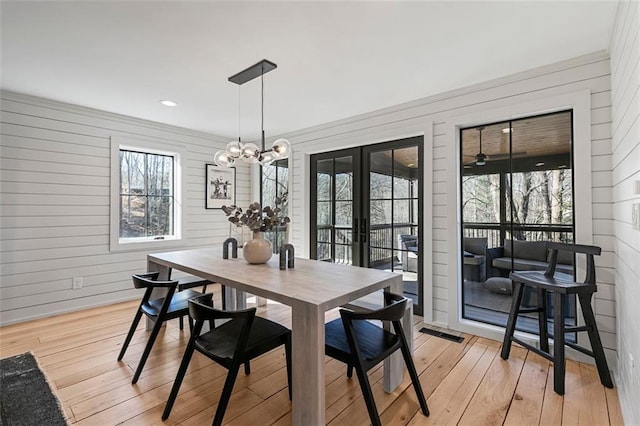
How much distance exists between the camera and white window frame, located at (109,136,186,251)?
388 centimetres

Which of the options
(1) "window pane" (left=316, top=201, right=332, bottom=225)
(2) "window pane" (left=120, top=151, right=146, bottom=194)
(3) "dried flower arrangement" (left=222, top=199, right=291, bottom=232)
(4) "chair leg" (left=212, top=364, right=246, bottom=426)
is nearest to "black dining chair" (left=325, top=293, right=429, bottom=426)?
(4) "chair leg" (left=212, top=364, right=246, bottom=426)

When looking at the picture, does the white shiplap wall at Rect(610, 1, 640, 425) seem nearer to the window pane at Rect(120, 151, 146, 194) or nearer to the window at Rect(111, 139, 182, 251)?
the window at Rect(111, 139, 182, 251)

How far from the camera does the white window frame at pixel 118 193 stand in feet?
12.7

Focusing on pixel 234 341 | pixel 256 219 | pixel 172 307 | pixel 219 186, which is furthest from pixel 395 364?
pixel 219 186

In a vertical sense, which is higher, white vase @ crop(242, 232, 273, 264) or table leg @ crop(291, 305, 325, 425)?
white vase @ crop(242, 232, 273, 264)

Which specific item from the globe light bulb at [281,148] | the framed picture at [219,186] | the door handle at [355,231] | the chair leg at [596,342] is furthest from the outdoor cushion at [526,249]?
the framed picture at [219,186]

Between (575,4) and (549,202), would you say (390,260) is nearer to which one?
(549,202)

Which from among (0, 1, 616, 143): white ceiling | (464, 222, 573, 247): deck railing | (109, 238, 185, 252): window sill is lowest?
(109, 238, 185, 252): window sill

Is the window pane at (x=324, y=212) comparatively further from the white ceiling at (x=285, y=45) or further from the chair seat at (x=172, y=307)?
the chair seat at (x=172, y=307)

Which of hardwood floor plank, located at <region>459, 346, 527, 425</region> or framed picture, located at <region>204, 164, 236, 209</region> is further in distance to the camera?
framed picture, located at <region>204, 164, 236, 209</region>

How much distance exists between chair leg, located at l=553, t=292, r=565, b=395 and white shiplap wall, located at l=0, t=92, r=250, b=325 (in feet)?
14.7

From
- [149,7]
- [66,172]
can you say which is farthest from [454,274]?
[66,172]

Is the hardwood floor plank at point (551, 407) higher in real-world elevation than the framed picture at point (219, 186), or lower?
lower

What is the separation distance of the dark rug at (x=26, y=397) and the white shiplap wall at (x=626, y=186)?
3.17 m
